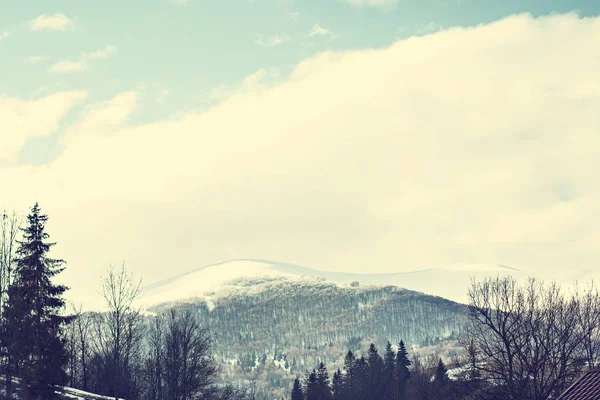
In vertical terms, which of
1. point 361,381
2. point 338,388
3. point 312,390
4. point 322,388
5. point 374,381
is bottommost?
point 338,388

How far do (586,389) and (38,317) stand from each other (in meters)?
37.3

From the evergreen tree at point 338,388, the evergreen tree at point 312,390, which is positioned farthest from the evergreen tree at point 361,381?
the evergreen tree at point 312,390

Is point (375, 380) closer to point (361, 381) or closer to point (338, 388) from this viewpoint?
point (361, 381)

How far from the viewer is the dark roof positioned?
30250 mm

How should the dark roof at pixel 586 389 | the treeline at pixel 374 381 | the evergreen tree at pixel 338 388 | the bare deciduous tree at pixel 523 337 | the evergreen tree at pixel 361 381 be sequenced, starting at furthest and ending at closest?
the evergreen tree at pixel 338 388, the evergreen tree at pixel 361 381, the treeline at pixel 374 381, the bare deciduous tree at pixel 523 337, the dark roof at pixel 586 389

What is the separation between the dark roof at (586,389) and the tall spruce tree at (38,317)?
33694 mm

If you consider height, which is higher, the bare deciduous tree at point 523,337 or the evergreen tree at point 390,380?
the bare deciduous tree at point 523,337

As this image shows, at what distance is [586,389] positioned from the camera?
30.8 meters

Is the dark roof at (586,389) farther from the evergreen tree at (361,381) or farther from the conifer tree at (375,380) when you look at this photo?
the evergreen tree at (361,381)

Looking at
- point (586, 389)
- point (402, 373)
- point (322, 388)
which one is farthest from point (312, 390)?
point (586, 389)

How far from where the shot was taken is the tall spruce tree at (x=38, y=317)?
4175cm

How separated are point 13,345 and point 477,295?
33.2 metres

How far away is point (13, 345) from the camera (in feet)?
121

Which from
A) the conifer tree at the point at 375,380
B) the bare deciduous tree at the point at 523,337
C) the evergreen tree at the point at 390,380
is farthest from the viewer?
the evergreen tree at the point at 390,380
